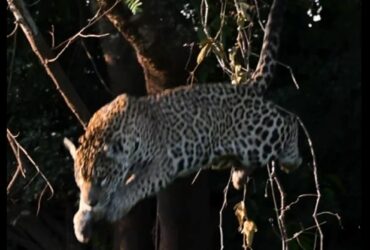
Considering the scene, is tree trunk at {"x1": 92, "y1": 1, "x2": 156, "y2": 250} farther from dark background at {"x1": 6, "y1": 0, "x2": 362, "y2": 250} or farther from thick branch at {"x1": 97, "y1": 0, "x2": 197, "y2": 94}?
thick branch at {"x1": 97, "y1": 0, "x2": 197, "y2": 94}

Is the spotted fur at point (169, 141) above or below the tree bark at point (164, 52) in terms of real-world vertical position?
above

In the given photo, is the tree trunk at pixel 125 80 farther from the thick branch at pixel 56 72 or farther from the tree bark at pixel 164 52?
the thick branch at pixel 56 72

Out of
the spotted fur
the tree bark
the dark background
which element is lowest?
the dark background

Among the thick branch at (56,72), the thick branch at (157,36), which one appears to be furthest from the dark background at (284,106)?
the thick branch at (56,72)

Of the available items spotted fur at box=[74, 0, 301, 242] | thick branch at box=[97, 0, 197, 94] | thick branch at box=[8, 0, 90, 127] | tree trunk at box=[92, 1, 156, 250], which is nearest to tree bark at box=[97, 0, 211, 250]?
thick branch at box=[97, 0, 197, 94]

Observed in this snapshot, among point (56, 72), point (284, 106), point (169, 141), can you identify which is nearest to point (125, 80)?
point (284, 106)

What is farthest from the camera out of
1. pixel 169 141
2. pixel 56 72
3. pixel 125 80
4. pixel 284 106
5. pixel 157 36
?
pixel 284 106

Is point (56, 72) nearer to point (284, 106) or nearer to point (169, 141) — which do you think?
point (169, 141)

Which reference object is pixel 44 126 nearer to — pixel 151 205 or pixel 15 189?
pixel 15 189

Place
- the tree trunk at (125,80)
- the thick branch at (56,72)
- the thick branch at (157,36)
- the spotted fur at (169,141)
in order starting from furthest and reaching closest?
the tree trunk at (125,80)
the thick branch at (157,36)
the thick branch at (56,72)
the spotted fur at (169,141)

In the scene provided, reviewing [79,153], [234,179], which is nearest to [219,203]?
[234,179]

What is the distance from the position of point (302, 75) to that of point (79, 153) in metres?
3.74

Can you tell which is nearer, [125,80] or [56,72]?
[56,72]

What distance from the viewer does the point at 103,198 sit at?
7.19 ft
